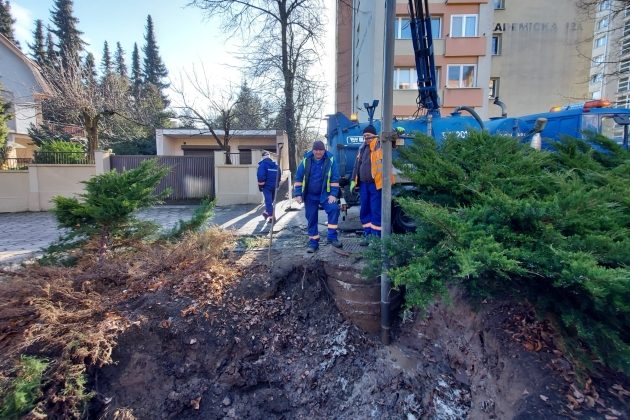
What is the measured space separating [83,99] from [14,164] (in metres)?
3.33

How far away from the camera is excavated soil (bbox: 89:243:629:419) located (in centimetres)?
272

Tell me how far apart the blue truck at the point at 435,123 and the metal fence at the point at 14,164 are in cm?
1146

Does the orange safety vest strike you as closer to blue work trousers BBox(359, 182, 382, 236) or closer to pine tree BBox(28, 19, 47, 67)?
blue work trousers BBox(359, 182, 382, 236)

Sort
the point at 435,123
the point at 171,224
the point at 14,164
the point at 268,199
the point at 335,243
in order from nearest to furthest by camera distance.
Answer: the point at 335,243 < the point at 435,123 < the point at 268,199 < the point at 171,224 < the point at 14,164

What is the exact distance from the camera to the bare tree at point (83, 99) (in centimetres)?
1263

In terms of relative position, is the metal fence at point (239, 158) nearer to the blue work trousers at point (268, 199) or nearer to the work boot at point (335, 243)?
the blue work trousers at point (268, 199)

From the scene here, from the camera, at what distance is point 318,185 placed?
495cm

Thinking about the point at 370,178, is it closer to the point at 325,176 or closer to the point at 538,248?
the point at 325,176

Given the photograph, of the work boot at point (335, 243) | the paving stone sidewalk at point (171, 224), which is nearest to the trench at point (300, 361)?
the work boot at point (335, 243)

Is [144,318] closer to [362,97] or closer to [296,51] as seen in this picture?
[296,51]

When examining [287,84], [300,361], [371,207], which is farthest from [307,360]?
[287,84]

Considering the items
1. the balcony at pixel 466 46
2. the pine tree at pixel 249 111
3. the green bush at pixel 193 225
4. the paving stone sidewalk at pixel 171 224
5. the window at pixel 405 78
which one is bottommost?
the paving stone sidewalk at pixel 171 224

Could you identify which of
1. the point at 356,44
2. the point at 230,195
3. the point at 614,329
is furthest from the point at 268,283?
the point at 356,44

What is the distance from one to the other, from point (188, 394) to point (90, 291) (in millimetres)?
1688
